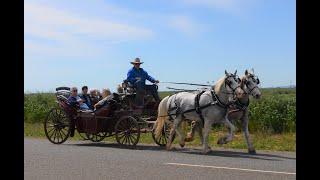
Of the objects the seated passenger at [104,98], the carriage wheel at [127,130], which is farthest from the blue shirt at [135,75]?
the carriage wheel at [127,130]

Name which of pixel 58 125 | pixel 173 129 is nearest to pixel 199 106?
pixel 173 129

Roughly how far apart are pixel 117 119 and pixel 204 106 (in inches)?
108

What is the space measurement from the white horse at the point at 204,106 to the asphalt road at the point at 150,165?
0.73 metres

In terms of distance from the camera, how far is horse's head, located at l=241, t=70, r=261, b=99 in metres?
11.2

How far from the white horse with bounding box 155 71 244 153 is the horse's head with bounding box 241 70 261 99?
0.14m

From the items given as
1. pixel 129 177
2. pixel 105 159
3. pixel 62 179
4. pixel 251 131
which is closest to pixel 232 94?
pixel 105 159

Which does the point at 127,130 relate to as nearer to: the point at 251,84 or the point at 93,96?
the point at 93,96

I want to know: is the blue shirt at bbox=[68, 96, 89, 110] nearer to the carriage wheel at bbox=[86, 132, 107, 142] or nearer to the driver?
the carriage wheel at bbox=[86, 132, 107, 142]

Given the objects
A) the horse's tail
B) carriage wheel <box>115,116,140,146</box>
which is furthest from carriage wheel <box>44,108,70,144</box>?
the horse's tail

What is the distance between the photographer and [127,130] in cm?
1311
